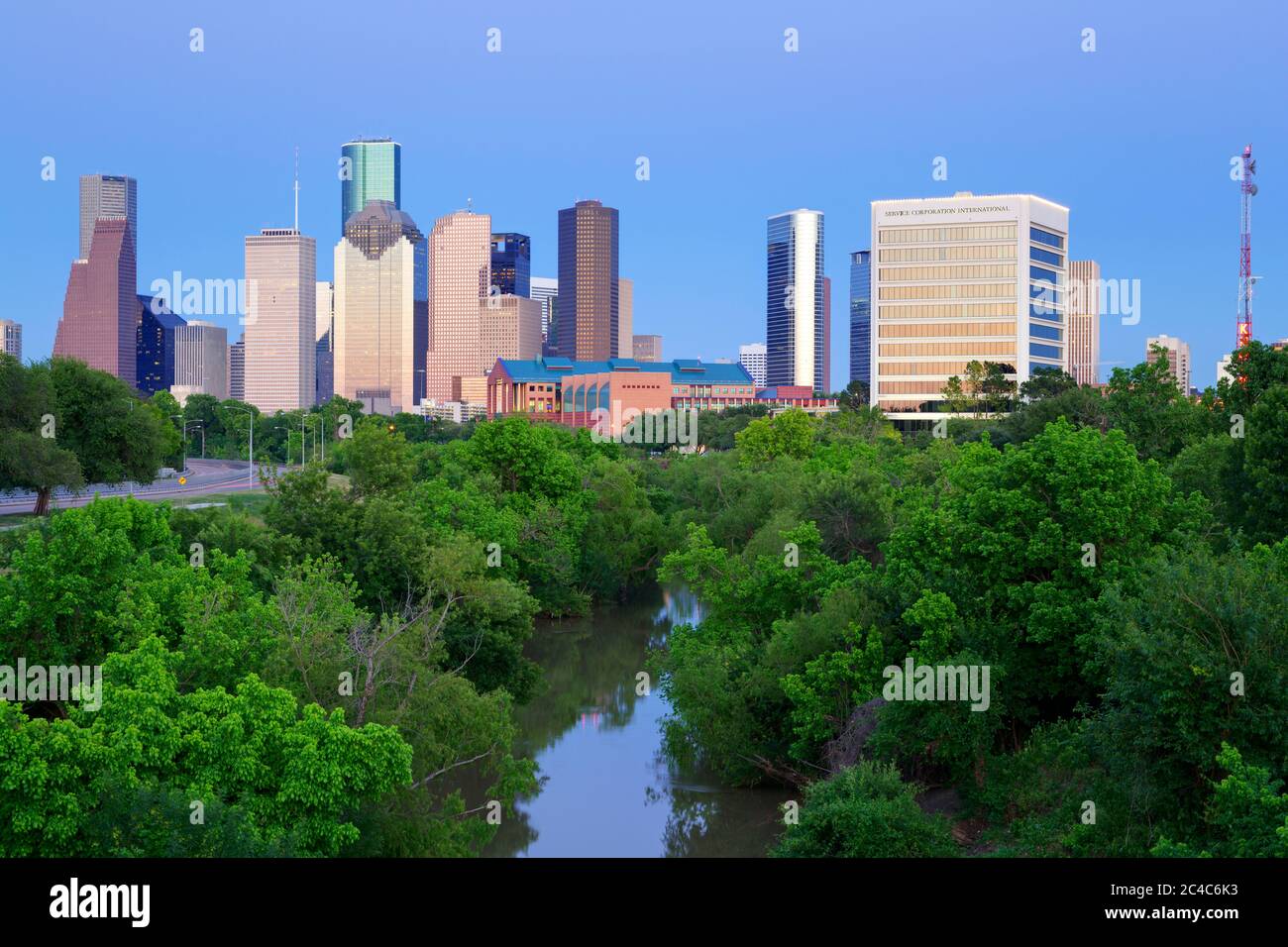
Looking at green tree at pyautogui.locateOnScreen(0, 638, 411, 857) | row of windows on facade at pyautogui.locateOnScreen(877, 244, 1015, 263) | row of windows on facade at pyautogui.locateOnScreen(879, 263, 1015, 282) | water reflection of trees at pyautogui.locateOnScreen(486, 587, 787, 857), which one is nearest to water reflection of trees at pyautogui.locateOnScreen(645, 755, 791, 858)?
water reflection of trees at pyautogui.locateOnScreen(486, 587, 787, 857)

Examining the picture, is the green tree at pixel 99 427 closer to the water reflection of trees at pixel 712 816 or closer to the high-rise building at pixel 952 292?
the water reflection of trees at pixel 712 816

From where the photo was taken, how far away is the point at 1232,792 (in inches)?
685

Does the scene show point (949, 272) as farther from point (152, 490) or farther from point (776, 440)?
point (152, 490)

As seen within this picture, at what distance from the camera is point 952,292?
492 ft

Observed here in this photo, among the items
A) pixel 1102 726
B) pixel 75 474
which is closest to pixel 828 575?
pixel 1102 726

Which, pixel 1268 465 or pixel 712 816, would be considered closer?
pixel 712 816

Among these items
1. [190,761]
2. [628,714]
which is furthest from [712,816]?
[190,761]

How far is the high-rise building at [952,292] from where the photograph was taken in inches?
5817

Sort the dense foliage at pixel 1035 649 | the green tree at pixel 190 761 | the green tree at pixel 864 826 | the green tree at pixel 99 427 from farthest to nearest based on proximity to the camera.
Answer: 1. the green tree at pixel 99 427
2. the green tree at pixel 864 826
3. the dense foliage at pixel 1035 649
4. the green tree at pixel 190 761

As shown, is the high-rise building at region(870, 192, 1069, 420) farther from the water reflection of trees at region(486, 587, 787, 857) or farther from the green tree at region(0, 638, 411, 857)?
the green tree at region(0, 638, 411, 857)

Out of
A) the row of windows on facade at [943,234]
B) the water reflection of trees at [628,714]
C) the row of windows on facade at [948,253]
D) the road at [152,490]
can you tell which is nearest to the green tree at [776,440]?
the water reflection of trees at [628,714]

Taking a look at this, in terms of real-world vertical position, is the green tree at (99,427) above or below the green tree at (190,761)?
above

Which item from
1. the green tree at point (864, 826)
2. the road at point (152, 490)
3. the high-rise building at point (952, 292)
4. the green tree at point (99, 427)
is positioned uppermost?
the high-rise building at point (952, 292)
